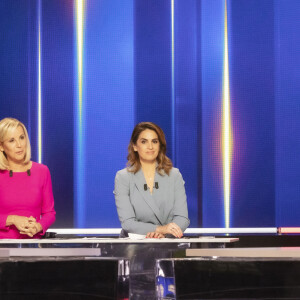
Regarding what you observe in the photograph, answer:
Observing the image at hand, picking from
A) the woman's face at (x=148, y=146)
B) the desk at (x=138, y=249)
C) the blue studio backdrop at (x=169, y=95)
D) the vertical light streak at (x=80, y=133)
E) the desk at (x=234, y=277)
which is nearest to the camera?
the desk at (x=234, y=277)

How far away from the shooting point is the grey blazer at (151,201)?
126 inches

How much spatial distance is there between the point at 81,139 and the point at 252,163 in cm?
123

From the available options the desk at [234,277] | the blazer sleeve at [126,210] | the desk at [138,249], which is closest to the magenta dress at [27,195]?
the blazer sleeve at [126,210]

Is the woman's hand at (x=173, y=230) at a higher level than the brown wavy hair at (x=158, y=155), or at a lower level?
lower

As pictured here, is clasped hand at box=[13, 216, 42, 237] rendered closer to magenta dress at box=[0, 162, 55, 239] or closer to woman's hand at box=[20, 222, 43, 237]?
woman's hand at box=[20, 222, 43, 237]

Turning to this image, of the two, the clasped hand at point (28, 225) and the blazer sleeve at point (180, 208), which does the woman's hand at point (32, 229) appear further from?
the blazer sleeve at point (180, 208)

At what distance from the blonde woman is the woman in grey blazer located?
379 mm

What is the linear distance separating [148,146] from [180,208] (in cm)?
37

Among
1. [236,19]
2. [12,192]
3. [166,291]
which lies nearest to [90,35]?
[236,19]

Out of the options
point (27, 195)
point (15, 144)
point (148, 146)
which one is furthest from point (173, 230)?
point (15, 144)

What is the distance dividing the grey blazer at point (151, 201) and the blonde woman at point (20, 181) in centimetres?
37

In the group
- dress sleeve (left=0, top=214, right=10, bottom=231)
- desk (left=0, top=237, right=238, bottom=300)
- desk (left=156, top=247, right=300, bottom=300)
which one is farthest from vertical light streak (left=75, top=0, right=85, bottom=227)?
desk (left=156, top=247, right=300, bottom=300)

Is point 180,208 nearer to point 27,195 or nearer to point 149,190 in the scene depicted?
point 149,190

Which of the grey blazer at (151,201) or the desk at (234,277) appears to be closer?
the desk at (234,277)
